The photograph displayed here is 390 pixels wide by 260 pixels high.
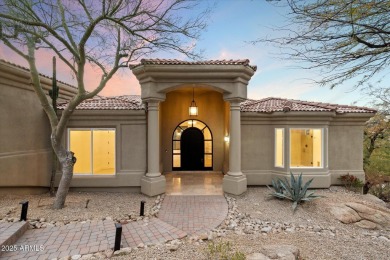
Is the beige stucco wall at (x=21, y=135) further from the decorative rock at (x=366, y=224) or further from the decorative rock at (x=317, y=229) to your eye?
the decorative rock at (x=366, y=224)

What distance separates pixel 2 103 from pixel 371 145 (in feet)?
71.9

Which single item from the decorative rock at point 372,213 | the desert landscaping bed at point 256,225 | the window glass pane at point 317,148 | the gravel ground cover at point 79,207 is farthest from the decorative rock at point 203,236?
the window glass pane at point 317,148

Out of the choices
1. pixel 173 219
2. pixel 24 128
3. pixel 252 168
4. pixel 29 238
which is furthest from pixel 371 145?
pixel 24 128

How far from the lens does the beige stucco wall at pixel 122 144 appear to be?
8.93 meters

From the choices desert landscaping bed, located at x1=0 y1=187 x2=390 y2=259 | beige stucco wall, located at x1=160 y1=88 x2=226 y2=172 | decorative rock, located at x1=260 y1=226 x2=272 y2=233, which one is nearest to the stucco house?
desert landscaping bed, located at x1=0 y1=187 x2=390 y2=259

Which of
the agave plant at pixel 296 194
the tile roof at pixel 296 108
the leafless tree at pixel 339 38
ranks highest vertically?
the leafless tree at pixel 339 38

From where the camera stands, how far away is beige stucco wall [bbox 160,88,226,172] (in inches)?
483

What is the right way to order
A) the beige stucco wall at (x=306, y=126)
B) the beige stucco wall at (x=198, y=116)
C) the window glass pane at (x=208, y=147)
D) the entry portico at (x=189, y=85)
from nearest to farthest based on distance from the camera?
the entry portico at (x=189, y=85)
the beige stucco wall at (x=306, y=126)
the beige stucco wall at (x=198, y=116)
the window glass pane at (x=208, y=147)

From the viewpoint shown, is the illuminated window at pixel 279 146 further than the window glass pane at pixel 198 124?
No

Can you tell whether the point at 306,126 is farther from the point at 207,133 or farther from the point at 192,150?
the point at 192,150

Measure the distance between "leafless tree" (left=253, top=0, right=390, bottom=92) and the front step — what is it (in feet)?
22.6

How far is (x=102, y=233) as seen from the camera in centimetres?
535

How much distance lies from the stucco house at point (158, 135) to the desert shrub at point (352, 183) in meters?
0.33

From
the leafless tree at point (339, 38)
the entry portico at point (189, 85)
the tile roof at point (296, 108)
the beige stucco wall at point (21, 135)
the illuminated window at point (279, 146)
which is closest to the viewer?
the leafless tree at point (339, 38)
